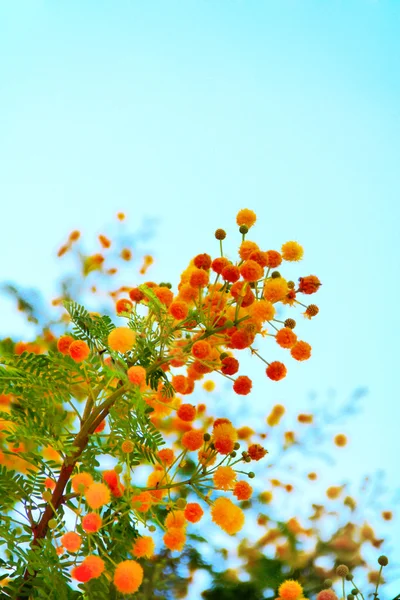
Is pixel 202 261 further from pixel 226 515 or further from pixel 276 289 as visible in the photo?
pixel 226 515

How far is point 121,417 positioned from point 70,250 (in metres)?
0.87

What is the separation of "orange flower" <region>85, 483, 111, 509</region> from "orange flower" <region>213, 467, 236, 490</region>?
16cm

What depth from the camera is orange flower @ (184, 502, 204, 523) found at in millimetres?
860

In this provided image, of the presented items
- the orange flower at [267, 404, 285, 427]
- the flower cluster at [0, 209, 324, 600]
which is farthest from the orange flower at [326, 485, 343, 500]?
the flower cluster at [0, 209, 324, 600]

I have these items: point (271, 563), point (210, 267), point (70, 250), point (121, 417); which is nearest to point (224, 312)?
point (210, 267)

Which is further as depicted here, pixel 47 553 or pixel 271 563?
pixel 271 563

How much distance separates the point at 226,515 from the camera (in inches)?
34.6

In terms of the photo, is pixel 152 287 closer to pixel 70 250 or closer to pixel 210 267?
pixel 210 267

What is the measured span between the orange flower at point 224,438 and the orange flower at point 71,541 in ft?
0.69

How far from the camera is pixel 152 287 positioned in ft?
3.30

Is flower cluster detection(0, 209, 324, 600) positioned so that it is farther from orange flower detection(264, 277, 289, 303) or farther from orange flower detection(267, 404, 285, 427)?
orange flower detection(267, 404, 285, 427)

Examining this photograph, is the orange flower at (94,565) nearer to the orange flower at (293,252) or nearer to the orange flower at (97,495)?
the orange flower at (97,495)

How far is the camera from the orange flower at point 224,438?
0.88 metres

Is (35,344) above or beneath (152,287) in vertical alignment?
above
